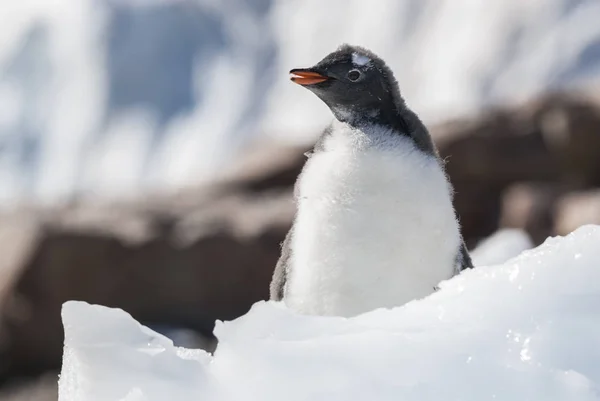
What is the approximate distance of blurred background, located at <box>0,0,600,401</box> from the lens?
378 centimetres

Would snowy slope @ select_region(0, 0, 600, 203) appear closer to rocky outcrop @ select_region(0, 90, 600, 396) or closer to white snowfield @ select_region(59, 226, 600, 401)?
rocky outcrop @ select_region(0, 90, 600, 396)

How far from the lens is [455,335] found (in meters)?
0.61

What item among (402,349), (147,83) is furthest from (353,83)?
(147,83)

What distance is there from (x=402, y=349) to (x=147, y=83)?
927 centimetres

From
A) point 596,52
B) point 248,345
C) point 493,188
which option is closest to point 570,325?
point 248,345

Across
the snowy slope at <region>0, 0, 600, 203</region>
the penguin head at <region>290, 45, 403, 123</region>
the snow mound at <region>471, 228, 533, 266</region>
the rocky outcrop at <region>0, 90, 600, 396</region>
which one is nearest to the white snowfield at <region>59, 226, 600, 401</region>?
the penguin head at <region>290, 45, 403, 123</region>

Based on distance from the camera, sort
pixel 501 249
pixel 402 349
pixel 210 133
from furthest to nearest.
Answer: pixel 210 133, pixel 501 249, pixel 402 349

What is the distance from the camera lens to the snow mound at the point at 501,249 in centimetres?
154

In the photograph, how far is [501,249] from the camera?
1.63m

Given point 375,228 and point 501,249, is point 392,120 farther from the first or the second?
point 501,249

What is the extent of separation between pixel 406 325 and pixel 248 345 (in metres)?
0.13

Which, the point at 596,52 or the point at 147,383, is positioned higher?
the point at 596,52

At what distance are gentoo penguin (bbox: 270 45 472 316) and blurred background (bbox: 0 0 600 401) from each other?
435mm

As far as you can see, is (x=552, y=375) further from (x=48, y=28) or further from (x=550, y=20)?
(x=48, y=28)
